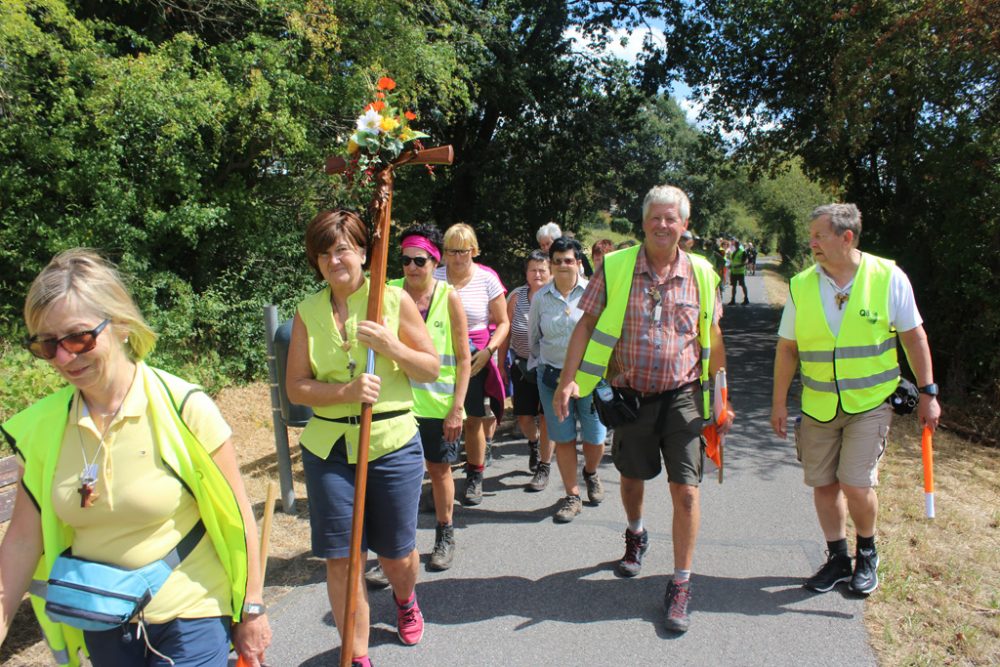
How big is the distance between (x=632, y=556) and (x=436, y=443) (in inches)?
48.6

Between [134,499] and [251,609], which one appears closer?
[134,499]

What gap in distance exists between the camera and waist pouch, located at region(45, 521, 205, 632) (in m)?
1.87

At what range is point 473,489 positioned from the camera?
5070 mm

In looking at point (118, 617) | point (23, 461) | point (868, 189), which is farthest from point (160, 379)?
point (868, 189)

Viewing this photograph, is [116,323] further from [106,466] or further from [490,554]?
[490,554]

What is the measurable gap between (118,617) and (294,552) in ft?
8.42

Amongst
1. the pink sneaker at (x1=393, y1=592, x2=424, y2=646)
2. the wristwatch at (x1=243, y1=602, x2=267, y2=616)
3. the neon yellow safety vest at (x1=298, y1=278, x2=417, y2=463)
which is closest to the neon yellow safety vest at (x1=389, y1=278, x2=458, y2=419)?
the neon yellow safety vest at (x1=298, y1=278, x2=417, y2=463)

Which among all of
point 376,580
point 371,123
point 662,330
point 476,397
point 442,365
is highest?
point 371,123

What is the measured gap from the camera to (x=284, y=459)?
4.80 meters

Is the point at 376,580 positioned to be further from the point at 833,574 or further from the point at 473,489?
the point at 833,574

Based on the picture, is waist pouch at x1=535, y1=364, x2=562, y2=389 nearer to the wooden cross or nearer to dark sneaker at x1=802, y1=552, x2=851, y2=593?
dark sneaker at x1=802, y1=552, x2=851, y2=593

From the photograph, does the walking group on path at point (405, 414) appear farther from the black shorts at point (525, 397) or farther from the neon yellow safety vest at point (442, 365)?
the black shorts at point (525, 397)

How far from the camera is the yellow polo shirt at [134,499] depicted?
1920 millimetres

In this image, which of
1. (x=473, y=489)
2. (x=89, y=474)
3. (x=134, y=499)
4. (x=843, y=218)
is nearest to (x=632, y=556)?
(x=473, y=489)
